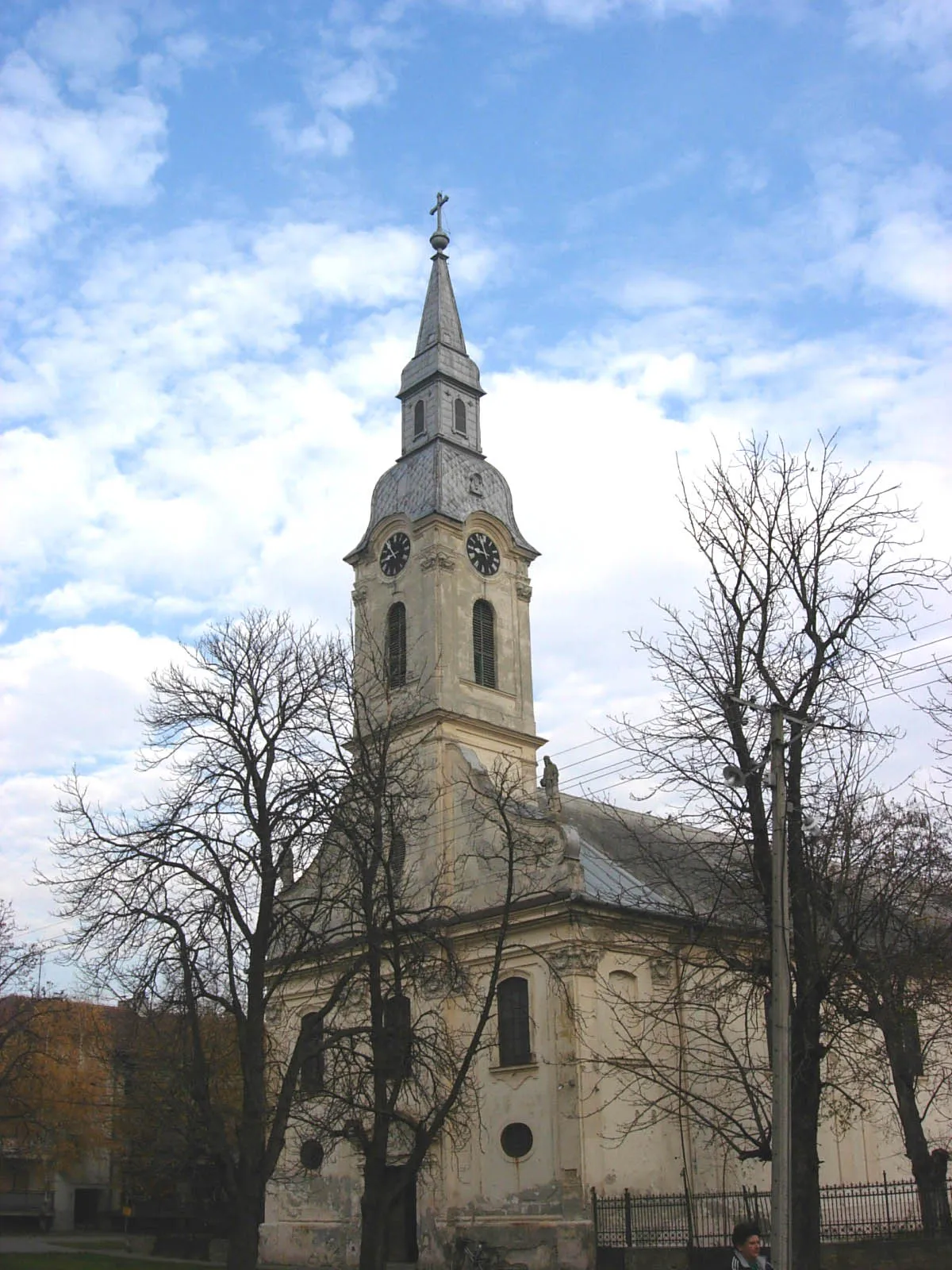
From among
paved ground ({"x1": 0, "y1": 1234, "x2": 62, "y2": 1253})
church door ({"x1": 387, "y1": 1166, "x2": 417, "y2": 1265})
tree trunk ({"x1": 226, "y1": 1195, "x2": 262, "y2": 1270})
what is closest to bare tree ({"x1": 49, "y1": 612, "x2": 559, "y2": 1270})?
tree trunk ({"x1": 226, "y1": 1195, "x2": 262, "y2": 1270})

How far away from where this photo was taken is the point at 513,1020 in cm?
3209

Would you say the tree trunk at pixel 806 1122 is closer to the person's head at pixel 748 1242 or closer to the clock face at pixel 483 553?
the person's head at pixel 748 1242

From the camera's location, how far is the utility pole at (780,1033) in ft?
43.4

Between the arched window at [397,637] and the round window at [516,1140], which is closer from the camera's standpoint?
the round window at [516,1140]

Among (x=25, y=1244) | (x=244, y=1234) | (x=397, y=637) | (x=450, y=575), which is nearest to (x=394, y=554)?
(x=450, y=575)

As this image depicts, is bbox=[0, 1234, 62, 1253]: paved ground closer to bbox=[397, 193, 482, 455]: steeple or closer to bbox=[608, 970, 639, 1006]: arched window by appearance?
bbox=[608, 970, 639, 1006]: arched window

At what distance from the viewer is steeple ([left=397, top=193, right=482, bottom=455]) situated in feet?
142

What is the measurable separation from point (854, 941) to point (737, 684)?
4.30 meters

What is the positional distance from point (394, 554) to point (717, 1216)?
72.8ft

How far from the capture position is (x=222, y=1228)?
43000 millimetres

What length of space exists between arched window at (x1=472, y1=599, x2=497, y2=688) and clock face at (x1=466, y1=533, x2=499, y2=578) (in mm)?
1197

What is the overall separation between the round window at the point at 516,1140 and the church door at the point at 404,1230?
4.08 m

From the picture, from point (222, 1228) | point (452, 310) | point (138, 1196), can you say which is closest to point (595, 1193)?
point (222, 1228)

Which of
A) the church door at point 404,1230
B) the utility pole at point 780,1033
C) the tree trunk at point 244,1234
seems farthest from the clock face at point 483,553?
the utility pole at point 780,1033
